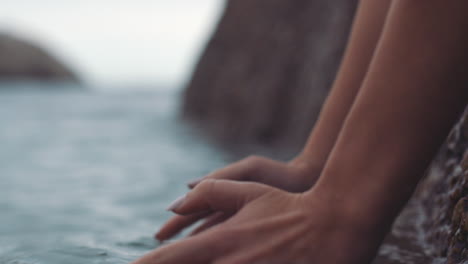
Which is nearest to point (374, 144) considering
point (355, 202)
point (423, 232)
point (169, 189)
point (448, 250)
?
point (355, 202)

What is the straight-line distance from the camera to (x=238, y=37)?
409 cm

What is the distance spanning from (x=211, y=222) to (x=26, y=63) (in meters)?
17.7

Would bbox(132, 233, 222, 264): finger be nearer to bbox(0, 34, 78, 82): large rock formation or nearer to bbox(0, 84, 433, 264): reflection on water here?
bbox(0, 84, 433, 264): reflection on water

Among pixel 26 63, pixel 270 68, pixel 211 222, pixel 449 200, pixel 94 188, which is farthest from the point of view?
pixel 26 63

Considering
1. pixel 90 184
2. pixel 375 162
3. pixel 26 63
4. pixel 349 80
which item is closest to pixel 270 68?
pixel 90 184

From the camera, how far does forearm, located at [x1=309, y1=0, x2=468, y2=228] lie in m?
0.72

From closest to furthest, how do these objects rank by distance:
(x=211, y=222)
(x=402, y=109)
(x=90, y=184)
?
(x=402, y=109) < (x=211, y=222) < (x=90, y=184)

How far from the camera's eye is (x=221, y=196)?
870mm

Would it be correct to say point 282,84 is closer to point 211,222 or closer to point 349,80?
point 349,80

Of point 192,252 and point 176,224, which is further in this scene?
point 176,224

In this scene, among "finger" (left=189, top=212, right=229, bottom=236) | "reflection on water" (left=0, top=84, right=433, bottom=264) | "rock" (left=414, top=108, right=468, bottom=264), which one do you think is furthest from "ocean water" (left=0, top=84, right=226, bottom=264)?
"rock" (left=414, top=108, right=468, bottom=264)

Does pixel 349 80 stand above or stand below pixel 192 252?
above

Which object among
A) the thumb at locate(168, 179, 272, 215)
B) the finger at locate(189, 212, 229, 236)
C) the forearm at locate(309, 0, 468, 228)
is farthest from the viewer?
the finger at locate(189, 212, 229, 236)

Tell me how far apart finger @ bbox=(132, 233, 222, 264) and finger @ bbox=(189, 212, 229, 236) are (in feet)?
0.62
